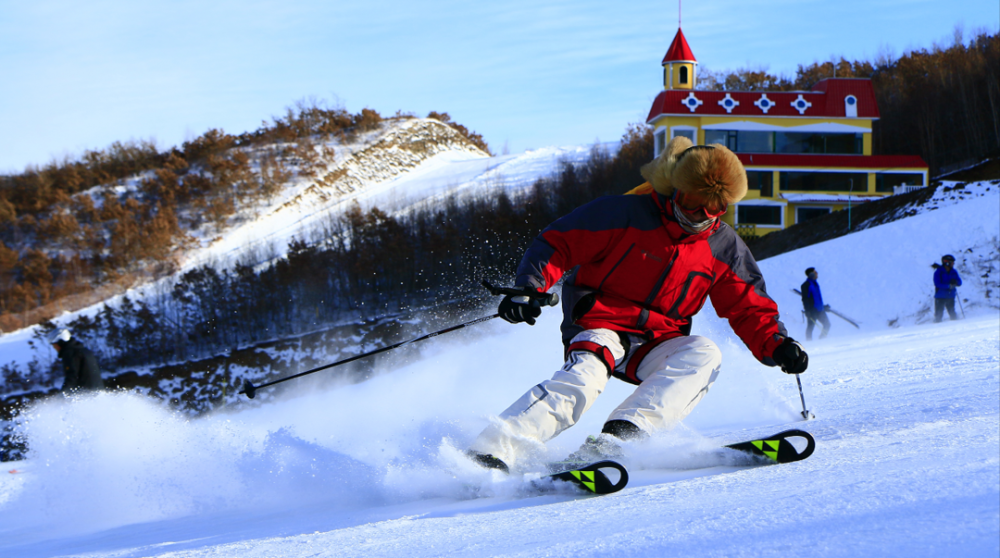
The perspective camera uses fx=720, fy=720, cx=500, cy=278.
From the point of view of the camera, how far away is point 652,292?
9.84ft

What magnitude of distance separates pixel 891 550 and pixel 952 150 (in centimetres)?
3760

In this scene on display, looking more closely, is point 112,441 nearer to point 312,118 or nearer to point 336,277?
point 336,277

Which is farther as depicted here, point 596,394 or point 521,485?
point 596,394

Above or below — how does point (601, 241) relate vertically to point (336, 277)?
above

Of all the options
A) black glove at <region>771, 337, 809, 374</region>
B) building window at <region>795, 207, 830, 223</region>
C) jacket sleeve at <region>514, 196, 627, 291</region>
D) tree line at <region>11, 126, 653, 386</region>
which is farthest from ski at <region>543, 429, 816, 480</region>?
building window at <region>795, 207, 830, 223</region>

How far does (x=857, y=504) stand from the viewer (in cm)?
161

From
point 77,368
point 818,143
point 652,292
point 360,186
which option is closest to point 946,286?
point 652,292

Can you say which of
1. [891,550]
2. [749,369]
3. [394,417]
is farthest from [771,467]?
[394,417]

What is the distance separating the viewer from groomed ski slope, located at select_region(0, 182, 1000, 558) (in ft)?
5.08

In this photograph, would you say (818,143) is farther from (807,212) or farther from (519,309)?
(519,309)

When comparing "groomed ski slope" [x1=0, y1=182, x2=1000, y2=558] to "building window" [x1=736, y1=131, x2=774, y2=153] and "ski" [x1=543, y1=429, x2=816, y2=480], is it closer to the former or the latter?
"ski" [x1=543, y1=429, x2=816, y2=480]

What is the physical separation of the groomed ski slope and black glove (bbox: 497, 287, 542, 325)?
1.59 feet

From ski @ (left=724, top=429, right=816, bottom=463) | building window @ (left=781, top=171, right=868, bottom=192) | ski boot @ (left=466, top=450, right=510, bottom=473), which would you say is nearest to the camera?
ski @ (left=724, top=429, right=816, bottom=463)

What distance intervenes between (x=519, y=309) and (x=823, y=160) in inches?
1083
